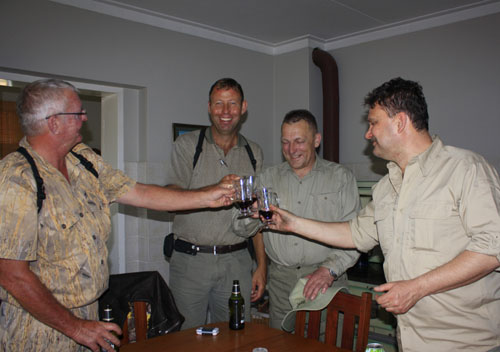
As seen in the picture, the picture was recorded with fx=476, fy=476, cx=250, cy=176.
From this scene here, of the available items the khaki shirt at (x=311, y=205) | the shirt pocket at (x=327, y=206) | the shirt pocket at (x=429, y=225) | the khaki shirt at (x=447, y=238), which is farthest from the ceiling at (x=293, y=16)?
the shirt pocket at (x=429, y=225)

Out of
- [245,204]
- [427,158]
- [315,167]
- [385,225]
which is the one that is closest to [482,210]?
[427,158]

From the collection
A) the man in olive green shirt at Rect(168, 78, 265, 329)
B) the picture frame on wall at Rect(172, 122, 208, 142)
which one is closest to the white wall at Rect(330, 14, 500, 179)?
the picture frame on wall at Rect(172, 122, 208, 142)

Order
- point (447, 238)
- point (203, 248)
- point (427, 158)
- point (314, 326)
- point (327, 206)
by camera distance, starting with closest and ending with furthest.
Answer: point (447, 238) < point (427, 158) < point (314, 326) < point (327, 206) < point (203, 248)

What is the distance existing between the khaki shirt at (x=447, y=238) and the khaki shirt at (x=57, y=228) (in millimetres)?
1414

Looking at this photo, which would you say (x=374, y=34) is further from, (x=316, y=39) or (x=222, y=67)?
(x=222, y=67)

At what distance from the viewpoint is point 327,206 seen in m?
3.13

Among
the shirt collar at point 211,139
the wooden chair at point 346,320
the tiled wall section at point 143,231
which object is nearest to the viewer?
the wooden chair at point 346,320

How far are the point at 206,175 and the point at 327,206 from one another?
868 millimetres

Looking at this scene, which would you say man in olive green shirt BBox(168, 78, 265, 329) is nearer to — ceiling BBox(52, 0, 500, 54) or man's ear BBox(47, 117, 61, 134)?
man's ear BBox(47, 117, 61, 134)

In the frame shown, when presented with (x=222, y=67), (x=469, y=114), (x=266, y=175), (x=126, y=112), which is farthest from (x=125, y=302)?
(x=469, y=114)

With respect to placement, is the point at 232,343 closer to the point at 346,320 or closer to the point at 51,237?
the point at 346,320

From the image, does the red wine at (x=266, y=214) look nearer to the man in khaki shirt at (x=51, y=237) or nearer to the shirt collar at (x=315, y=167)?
the shirt collar at (x=315, y=167)

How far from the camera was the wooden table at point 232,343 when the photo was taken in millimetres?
2189

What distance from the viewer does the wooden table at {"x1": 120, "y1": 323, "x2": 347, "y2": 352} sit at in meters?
2.19
